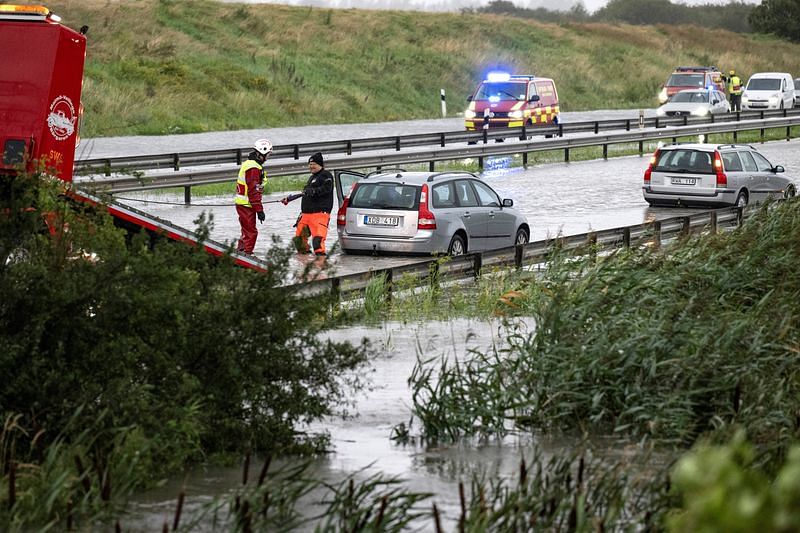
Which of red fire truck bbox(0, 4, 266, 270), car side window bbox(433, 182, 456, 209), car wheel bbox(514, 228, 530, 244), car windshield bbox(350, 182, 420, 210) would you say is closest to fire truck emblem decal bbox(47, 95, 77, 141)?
red fire truck bbox(0, 4, 266, 270)

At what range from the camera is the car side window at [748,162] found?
88.7ft

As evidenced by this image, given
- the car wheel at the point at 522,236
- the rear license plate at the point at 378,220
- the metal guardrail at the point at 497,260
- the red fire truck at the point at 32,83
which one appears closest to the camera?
the metal guardrail at the point at 497,260

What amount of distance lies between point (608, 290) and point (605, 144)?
28850 millimetres

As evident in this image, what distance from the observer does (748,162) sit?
2716cm

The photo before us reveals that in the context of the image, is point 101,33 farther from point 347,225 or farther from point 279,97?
point 347,225

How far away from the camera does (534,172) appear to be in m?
35.8

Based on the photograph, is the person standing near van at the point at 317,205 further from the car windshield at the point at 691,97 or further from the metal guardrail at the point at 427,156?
the car windshield at the point at 691,97

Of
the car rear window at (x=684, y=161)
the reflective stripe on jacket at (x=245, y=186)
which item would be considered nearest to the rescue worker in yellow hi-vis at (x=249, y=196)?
the reflective stripe on jacket at (x=245, y=186)

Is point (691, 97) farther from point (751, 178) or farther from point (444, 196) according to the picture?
point (444, 196)

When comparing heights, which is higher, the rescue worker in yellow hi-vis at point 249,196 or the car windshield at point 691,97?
the car windshield at point 691,97

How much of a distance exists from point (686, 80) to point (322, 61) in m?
16.7

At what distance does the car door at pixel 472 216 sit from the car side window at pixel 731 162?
25.7ft

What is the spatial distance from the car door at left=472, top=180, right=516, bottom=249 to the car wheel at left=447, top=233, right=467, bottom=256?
0.49 m

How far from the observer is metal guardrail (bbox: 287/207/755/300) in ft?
49.8
